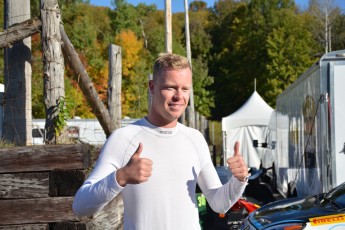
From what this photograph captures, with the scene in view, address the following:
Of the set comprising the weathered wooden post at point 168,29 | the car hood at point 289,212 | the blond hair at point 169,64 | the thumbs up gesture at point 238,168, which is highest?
the weathered wooden post at point 168,29

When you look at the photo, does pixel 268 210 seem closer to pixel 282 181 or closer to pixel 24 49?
pixel 24 49

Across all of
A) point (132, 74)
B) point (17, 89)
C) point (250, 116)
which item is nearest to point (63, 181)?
point (17, 89)

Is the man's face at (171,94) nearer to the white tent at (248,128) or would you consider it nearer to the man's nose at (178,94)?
the man's nose at (178,94)

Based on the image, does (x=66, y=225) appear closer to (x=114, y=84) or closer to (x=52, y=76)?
(x=52, y=76)

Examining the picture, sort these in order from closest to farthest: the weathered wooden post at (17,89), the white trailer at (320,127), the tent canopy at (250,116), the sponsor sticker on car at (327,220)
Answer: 1. the weathered wooden post at (17,89)
2. the sponsor sticker on car at (327,220)
3. the white trailer at (320,127)
4. the tent canopy at (250,116)

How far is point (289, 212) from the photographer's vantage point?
266 inches

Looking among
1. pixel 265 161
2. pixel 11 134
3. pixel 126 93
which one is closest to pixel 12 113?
pixel 11 134

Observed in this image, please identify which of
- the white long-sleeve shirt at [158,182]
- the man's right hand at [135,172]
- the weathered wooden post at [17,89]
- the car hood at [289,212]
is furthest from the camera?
the car hood at [289,212]

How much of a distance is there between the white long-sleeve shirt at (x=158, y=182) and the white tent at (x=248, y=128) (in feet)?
67.3

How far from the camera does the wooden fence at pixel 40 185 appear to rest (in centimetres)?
455

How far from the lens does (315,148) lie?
9.56 m

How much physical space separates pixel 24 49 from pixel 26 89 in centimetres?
36

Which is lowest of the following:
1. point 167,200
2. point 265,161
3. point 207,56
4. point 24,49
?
point 265,161

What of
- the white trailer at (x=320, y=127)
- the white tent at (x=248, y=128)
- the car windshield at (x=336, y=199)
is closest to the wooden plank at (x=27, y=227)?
the car windshield at (x=336, y=199)
